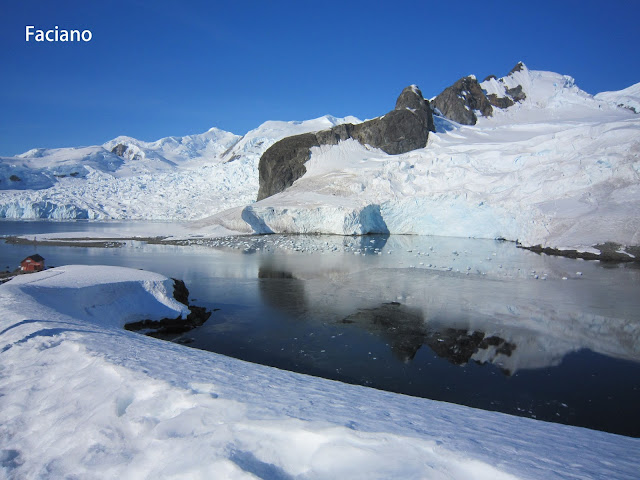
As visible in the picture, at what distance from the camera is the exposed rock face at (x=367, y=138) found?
3659cm

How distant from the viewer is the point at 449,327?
7.24 meters

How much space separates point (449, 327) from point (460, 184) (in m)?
19.1

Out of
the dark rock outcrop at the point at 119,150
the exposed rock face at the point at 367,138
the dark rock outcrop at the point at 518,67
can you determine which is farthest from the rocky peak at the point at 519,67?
the dark rock outcrop at the point at 119,150

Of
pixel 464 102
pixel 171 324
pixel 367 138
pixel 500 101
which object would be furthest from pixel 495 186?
pixel 500 101

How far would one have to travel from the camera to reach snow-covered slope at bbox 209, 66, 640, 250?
682 inches

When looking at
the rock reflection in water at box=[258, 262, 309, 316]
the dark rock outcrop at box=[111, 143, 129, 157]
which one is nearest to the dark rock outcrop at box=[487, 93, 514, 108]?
the rock reflection in water at box=[258, 262, 309, 316]

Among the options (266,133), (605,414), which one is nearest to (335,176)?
(605,414)

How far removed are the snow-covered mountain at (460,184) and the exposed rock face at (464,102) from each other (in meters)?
0.15

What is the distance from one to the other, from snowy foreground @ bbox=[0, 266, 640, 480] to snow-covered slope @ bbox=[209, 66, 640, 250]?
16389mm

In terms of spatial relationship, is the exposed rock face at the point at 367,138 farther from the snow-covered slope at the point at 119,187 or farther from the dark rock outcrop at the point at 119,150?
the dark rock outcrop at the point at 119,150

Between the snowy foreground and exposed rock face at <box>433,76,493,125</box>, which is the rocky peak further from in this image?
the snowy foreground

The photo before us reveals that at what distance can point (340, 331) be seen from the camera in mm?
7039

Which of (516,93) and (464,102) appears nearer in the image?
(464,102)

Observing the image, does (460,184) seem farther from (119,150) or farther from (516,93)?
(119,150)
